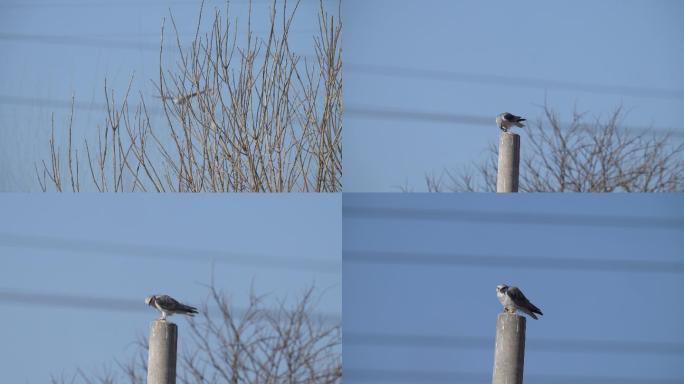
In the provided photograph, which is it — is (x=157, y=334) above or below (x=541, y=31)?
below

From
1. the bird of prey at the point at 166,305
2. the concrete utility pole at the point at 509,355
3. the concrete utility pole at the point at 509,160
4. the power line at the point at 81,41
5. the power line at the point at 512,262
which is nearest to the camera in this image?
the concrete utility pole at the point at 509,355

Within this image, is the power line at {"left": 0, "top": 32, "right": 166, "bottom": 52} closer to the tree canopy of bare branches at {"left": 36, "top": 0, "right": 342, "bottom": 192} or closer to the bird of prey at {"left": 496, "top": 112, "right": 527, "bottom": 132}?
the tree canopy of bare branches at {"left": 36, "top": 0, "right": 342, "bottom": 192}

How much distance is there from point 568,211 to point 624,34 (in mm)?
832

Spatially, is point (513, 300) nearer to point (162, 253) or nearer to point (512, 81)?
point (512, 81)

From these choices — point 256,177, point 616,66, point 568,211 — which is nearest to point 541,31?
point 616,66

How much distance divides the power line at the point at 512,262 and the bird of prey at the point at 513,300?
1.15 feet

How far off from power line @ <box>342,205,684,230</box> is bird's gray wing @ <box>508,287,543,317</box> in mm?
455

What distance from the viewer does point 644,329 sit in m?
5.88

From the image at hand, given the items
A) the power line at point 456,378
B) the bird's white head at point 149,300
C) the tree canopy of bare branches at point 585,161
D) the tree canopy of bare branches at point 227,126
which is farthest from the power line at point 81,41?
the power line at point 456,378

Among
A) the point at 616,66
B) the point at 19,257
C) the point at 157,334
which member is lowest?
the point at 157,334

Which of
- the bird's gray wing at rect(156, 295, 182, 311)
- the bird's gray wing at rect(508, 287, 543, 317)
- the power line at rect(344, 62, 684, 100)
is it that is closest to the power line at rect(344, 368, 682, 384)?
the bird's gray wing at rect(508, 287, 543, 317)

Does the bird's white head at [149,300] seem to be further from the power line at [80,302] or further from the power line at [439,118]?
the power line at [439,118]

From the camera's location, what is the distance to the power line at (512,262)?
19.3 ft

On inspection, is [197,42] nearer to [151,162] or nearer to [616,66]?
[151,162]
